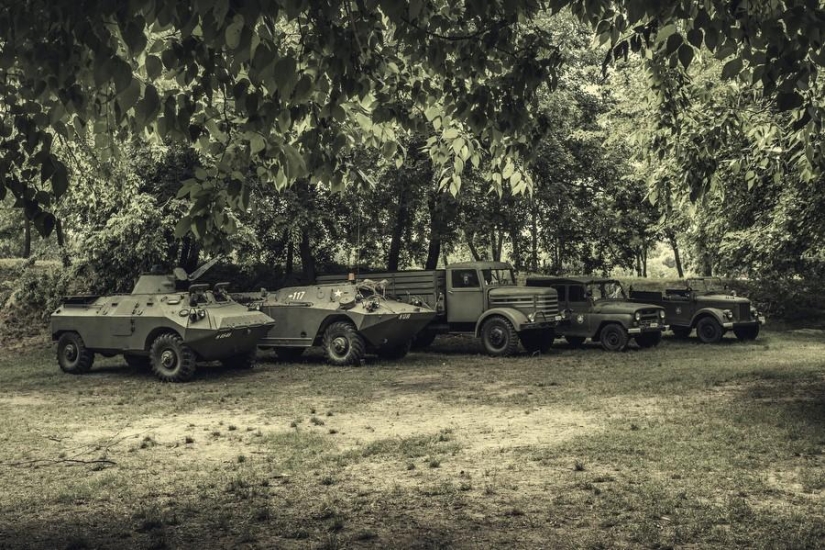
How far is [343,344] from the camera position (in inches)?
638

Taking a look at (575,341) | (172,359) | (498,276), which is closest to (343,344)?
(172,359)

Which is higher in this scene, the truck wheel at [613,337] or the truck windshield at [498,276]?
the truck windshield at [498,276]

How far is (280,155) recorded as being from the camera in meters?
4.45

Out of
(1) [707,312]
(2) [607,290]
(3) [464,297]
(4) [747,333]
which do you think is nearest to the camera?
(3) [464,297]

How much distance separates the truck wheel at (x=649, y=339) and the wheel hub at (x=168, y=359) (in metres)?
10.8

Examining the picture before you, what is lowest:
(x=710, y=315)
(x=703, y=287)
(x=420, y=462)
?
(x=420, y=462)

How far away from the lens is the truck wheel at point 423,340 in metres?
20.0

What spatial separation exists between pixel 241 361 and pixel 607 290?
9146 millimetres

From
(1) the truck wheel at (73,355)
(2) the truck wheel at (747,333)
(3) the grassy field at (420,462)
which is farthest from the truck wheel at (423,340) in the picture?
(2) the truck wheel at (747,333)

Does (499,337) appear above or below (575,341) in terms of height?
above

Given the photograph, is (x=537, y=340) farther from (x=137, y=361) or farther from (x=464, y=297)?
(x=137, y=361)

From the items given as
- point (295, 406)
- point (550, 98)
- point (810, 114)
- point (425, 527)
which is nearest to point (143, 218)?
point (295, 406)

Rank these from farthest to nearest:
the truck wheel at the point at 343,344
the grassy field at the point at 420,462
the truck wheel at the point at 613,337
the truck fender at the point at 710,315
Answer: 1. the truck fender at the point at 710,315
2. the truck wheel at the point at 613,337
3. the truck wheel at the point at 343,344
4. the grassy field at the point at 420,462

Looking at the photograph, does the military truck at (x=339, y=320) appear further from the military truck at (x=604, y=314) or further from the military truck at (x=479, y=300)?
the military truck at (x=604, y=314)
